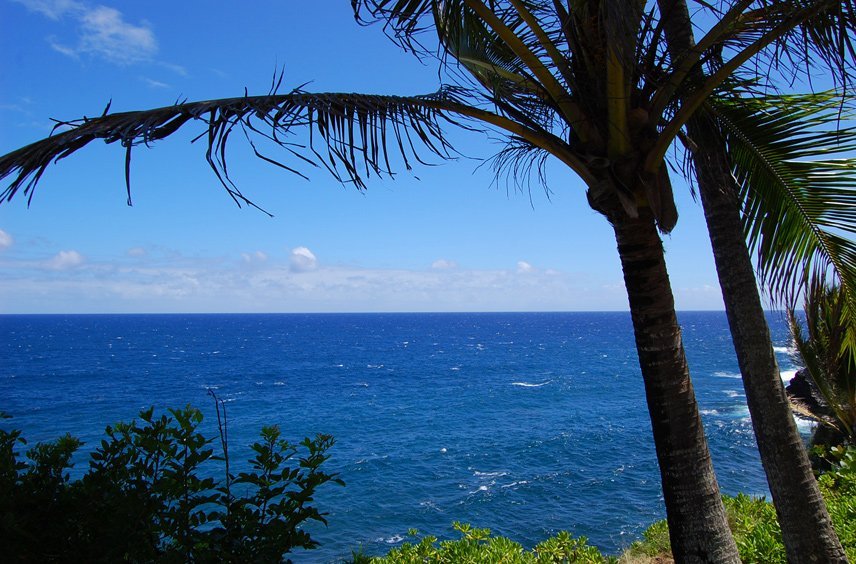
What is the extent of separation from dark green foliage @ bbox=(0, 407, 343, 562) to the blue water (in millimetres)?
12659

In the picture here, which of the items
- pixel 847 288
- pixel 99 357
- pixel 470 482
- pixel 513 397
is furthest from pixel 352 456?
pixel 99 357

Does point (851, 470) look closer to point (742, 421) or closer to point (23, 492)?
point (23, 492)

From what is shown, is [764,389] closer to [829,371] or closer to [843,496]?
[843,496]

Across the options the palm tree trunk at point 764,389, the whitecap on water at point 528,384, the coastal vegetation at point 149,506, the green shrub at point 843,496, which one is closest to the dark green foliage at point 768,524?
the green shrub at point 843,496

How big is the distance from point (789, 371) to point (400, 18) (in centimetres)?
5336

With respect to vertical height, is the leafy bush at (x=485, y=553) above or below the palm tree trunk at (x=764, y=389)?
below

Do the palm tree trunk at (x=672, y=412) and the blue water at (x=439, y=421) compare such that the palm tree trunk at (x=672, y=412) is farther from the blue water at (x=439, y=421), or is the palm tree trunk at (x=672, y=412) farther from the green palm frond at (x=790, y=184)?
the blue water at (x=439, y=421)

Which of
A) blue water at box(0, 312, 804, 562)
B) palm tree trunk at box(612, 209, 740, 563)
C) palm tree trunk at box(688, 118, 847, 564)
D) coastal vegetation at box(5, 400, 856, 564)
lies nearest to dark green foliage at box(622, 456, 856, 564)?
palm tree trunk at box(688, 118, 847, 564)

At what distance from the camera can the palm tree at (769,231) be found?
429cm

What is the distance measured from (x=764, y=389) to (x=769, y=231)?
51.3 inches

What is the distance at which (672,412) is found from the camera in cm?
337

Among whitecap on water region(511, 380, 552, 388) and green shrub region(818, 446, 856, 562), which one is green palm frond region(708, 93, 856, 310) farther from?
whitecap on water region(511, 380, 552, 388)

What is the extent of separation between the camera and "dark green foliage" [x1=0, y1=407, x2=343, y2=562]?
2.93 meters

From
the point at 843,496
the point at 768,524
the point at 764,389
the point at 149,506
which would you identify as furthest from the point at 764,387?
the point at 843,496
